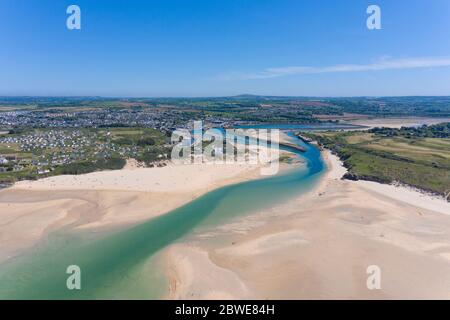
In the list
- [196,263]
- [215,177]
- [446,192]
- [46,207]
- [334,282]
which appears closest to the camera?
[334,282]

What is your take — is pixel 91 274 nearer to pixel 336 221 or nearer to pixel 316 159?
pixel 336 221

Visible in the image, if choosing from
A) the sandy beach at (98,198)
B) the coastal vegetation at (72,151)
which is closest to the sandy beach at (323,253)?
the sandy beach at (98,198)

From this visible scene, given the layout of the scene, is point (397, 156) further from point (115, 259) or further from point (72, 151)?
point (72, 151)

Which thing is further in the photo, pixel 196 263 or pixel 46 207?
pixel 46 207

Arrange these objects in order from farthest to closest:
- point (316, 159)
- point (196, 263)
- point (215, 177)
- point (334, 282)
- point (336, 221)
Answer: point (316, 159) < point (215, 177) < point (336, 221) < point (196, 263) < point (334, 282)

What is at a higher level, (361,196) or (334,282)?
(361,196)

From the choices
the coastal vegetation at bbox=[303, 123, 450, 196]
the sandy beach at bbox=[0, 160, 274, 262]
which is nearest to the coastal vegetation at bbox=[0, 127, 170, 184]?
the sandy beach at bbox=[0, 160, 274, 262]
